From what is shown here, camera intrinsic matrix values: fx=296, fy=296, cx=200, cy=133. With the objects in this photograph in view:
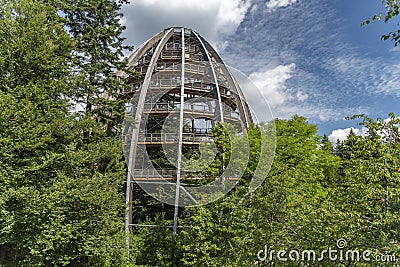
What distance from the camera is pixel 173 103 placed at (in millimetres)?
17750

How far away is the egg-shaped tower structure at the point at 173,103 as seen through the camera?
55.9ft

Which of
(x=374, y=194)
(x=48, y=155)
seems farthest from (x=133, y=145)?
(x=374, y=194)

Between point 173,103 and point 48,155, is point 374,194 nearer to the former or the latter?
point 48,155

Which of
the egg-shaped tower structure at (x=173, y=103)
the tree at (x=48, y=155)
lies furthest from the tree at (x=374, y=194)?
the egg-shaped tower structure at (x=173, y=103)

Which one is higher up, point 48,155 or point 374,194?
point 48,155

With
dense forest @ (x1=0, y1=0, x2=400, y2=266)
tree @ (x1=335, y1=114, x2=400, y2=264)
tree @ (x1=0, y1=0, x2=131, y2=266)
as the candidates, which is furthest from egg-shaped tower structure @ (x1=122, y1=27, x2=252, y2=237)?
tree @ (x1=335, y1=114, x2=400, y2=264)

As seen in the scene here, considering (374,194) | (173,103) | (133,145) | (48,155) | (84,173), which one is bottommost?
(374,194)

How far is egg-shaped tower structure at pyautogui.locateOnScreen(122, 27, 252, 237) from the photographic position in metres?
17.0

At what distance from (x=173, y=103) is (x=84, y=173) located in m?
7.56

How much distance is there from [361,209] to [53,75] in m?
11.6

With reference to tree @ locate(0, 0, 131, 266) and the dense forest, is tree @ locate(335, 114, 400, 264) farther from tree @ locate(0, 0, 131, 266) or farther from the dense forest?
tree @ locate(0, 0, 131, 266)

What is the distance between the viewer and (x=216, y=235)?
11.3 metres

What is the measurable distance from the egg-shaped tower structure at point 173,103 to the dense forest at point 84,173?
2.77 m

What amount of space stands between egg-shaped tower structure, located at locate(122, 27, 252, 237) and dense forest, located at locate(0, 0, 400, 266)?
2773 millimetres
